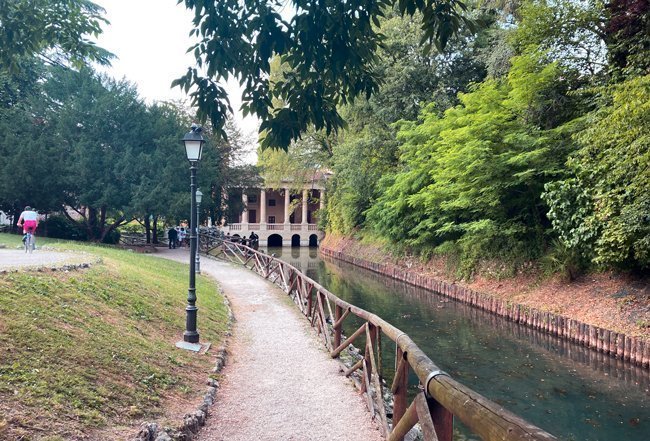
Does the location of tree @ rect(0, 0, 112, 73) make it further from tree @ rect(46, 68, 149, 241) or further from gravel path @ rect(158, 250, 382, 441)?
tree @ rect(46, 68, 149, 241)

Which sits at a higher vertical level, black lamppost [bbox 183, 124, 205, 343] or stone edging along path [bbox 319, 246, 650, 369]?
black lamppost [bbox 183, 124, 205, 343]

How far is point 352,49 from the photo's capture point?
3.76m

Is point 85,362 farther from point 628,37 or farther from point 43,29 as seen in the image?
point 628,37

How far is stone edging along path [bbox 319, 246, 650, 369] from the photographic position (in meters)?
9.45

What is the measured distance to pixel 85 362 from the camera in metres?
4.96

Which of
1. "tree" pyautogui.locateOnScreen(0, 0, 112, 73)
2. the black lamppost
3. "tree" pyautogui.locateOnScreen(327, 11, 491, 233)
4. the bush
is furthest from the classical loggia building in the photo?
"tree" pyautogui.locateOnScreen(0, 0, 112, 73)

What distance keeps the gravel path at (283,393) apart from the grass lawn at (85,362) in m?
0.48

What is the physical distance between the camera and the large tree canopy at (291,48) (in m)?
3.52

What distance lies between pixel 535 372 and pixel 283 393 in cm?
599

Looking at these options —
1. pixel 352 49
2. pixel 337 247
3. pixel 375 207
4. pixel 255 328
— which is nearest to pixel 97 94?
pixel 375 207

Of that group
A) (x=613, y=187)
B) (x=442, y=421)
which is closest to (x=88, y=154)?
(x=613, y=187)

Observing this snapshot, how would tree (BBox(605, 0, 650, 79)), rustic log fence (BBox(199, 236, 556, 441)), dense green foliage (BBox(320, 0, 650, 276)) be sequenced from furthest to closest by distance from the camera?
tree (BBox(605, 0, 650, 79)) < dense green foliage (BBox(320, 0, 650, 276)) < rustic log fence (BBox(199, 236, 556, 441))

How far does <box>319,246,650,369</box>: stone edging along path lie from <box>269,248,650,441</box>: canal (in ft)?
0.80

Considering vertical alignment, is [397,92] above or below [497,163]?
above
